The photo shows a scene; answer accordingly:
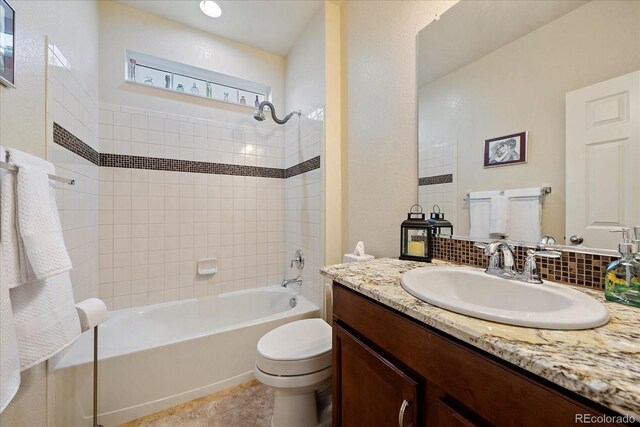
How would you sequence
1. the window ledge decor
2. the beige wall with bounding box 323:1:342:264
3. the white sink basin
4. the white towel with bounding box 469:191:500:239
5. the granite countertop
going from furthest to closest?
the window ledge decor
the beige wall with bounding box 323:1:342:264
the white towel with bounding box 469:191:500:239
the white sink basin
the granite countertop

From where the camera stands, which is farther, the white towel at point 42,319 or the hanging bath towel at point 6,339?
the white towel at point 42,319

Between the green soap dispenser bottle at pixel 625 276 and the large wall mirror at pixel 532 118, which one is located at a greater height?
the large wall mirror at pixel 532 118

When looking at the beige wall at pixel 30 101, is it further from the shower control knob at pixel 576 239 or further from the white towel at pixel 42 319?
the shower control knob at pixel 576 239

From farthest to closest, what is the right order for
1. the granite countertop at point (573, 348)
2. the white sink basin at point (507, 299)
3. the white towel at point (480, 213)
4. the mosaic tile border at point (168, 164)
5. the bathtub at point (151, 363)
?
the mosaic tile border at point (168, 164), the bathtub at point (151, 363), the white towel at point (480, 213), the white sink basin at point (507, 299), the granite countertop at point (573, 348)

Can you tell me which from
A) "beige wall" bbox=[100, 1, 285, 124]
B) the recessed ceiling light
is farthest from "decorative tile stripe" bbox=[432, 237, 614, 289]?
the recessed ceiling light

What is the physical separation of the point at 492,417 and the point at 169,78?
9.35 ft

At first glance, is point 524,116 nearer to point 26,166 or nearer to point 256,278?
point 26,166

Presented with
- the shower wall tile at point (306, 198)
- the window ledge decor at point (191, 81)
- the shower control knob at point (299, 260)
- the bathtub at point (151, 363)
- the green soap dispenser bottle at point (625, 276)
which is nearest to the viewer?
the green soap dispenser bottle at point (625, 276)

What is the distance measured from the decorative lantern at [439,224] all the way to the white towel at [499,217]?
0.17 m

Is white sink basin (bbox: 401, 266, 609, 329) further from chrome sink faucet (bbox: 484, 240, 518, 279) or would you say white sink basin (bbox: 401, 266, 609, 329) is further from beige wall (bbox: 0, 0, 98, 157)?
beige wall (bbox: 0, 0, 98, 157)

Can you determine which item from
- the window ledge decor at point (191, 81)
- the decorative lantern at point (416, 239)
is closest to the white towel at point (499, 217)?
the decorative lantern at point (416, 239)

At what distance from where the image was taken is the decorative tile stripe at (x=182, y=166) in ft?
6.28

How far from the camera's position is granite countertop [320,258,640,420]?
0.33 metres

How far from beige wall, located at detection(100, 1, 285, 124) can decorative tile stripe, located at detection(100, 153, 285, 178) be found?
0.43 metres
